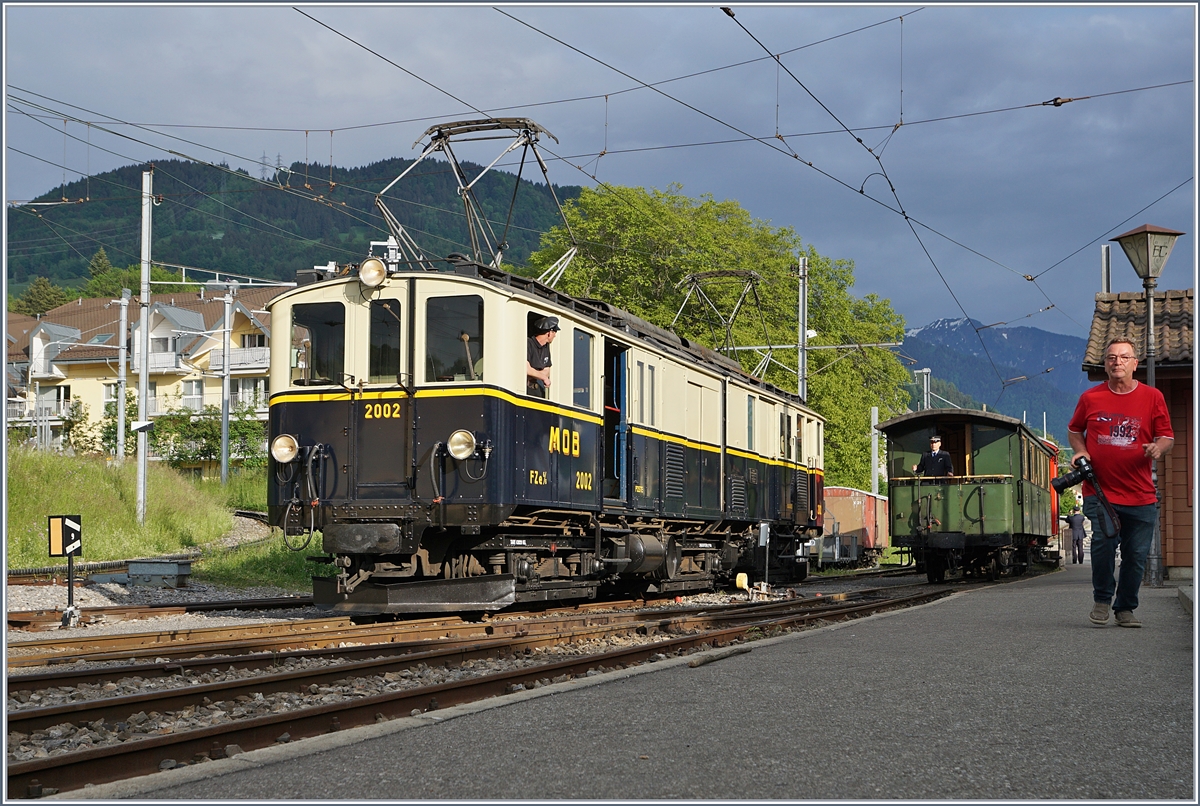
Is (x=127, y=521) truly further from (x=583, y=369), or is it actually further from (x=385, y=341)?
(x=583, y=369)

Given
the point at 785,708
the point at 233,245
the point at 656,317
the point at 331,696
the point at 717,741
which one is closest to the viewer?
the point at 717,741

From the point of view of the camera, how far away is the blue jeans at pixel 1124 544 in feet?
28.4

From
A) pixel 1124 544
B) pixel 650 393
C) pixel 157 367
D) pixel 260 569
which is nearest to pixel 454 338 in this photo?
pixel 650 393

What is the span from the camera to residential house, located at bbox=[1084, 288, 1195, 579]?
18.0m

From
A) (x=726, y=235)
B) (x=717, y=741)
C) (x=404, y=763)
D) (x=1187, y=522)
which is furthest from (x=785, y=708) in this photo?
(x=726, y=235)

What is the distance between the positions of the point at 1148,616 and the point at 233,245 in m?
152

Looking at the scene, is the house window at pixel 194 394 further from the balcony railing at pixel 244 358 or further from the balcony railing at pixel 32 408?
the balcony railing at pixel 32 408

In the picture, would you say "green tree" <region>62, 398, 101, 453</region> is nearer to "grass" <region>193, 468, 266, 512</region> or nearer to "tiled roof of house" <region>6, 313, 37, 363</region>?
"grass" <region>193, 468, 266, 512</region>

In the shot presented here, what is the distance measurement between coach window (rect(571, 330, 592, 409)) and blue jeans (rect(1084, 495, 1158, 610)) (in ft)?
19.2

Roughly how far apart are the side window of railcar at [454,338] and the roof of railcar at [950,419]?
13575 mm

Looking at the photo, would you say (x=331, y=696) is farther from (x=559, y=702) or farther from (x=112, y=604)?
(x=112, y=604)

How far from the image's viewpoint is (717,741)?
5.42 m

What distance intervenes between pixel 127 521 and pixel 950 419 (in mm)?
16807

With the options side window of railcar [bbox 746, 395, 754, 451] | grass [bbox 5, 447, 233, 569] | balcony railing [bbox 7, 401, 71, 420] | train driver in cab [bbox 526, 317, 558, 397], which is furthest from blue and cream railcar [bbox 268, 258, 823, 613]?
balcony railing [bbox 7, 401, 71, 420]
